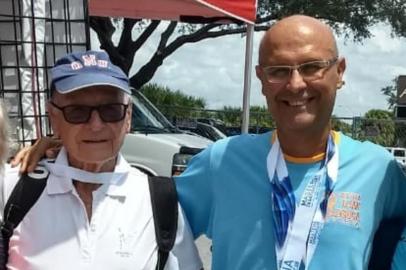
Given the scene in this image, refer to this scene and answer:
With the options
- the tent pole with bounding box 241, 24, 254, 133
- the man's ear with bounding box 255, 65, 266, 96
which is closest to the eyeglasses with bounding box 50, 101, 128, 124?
the man's ear with bounding box 255, 65, 266, 96

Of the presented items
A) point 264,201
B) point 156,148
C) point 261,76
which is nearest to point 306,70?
point 261,76

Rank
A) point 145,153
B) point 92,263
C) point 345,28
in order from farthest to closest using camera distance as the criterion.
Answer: point 345,28
point 145,153
point 92,263

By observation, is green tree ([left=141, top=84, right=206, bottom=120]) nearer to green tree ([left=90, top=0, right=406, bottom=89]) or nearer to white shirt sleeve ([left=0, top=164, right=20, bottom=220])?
green tree ([left=90, top=0, right=406, bottom=89])

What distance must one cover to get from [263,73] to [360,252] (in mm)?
703

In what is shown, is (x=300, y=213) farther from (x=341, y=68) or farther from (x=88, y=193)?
(x=88, y=193)

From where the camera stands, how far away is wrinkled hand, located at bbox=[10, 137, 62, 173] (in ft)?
8.20

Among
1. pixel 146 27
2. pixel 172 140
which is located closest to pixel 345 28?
pixel 146 27

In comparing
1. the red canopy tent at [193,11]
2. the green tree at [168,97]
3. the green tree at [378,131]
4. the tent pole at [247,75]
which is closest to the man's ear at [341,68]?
the red canopy tent at [193,11]

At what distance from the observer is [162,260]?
247cm

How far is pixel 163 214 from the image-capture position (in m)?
2.52

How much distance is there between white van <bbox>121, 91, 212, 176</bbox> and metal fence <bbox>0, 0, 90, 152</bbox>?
11.1 feet

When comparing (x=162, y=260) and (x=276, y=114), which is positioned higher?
(x=276, y=114)

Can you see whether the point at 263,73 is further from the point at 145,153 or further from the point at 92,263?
the point at 145,153

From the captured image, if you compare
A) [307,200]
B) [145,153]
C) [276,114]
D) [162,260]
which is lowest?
[145,153]
